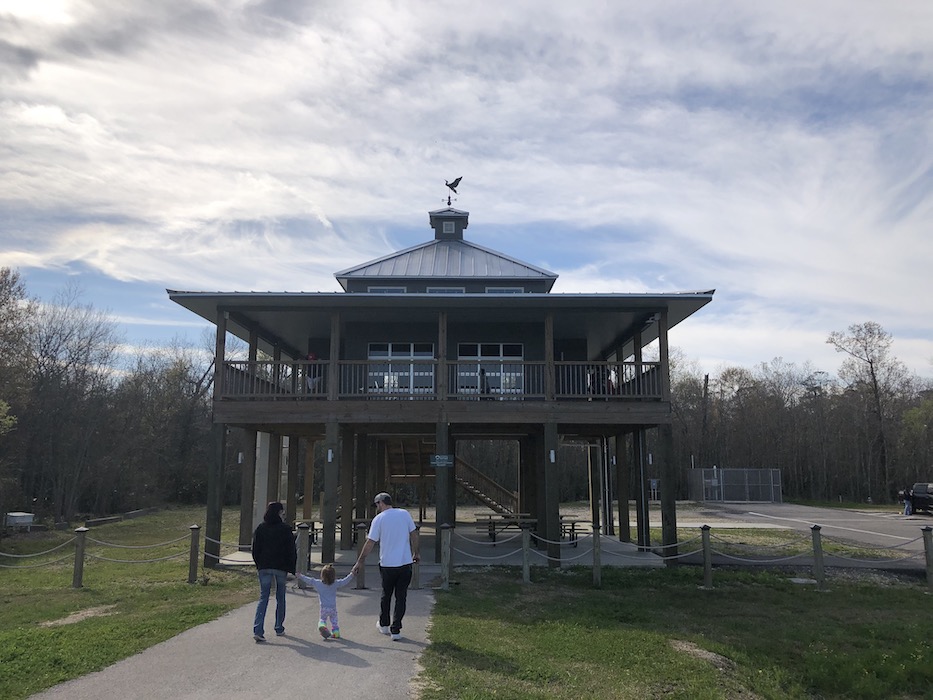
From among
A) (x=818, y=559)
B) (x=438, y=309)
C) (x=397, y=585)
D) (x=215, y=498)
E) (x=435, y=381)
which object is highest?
(x=438, y=309)

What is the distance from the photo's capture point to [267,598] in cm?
864

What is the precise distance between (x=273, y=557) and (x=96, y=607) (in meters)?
4.58

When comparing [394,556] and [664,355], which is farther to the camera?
[664,355]

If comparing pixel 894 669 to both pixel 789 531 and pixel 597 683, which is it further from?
pixel 789 531

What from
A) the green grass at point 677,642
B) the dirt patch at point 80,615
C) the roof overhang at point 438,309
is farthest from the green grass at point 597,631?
the roof overhang at point 438,309

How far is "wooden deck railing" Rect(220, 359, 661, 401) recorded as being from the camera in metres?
17.4

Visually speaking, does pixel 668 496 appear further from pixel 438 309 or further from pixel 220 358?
pixel 220 358

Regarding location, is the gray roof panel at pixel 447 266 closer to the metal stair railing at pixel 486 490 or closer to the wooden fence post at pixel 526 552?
the metal stair railing at pixel 486 490

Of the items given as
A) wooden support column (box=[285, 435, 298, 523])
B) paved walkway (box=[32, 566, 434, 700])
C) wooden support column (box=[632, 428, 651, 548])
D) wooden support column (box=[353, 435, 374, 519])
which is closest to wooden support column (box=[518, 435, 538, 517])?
wooden support column (box=[632, 428, 651, 548])

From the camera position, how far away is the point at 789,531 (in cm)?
2547

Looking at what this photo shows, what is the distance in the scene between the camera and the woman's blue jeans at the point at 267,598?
8.53m

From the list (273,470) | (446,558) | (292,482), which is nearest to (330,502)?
(446,558)

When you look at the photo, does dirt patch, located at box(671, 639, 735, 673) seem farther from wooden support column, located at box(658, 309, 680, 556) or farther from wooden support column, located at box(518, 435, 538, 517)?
wooden support column, located at box(518, 435, 538, 517)

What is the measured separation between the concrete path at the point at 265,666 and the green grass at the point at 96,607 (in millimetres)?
404
